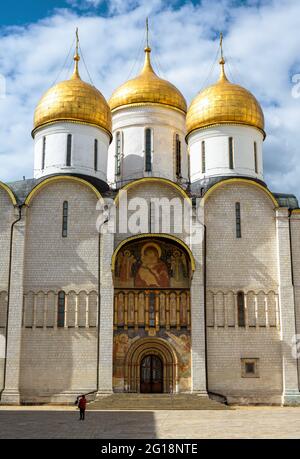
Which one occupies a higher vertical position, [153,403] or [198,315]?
[198,315]

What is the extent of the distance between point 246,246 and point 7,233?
24.6 ft

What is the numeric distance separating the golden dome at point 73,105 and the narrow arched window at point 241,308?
290 inches

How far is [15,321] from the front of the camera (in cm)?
1891

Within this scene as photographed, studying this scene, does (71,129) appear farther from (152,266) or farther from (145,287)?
(145,287)

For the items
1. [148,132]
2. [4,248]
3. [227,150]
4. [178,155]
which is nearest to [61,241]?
[4,248]

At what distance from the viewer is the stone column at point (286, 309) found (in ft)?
61.4

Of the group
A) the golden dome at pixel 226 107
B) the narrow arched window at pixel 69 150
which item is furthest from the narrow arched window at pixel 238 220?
the narrow arched window at pixel 69 150

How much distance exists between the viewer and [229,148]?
2144cm

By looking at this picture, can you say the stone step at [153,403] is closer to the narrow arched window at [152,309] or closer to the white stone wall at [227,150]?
the narrow arched window at [152,309]

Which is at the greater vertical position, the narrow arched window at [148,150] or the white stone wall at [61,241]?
the narrow arched window at [148,150]

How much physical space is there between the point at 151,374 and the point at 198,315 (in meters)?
2.39

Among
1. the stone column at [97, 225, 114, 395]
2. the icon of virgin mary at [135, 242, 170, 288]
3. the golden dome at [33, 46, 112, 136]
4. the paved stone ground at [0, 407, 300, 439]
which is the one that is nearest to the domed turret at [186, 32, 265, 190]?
the icon of virgin mary at [135, 242, 170, 288]

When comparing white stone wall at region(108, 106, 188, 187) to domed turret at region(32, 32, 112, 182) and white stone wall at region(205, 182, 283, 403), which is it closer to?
domed turret at region(32, 32, 112, 182)
